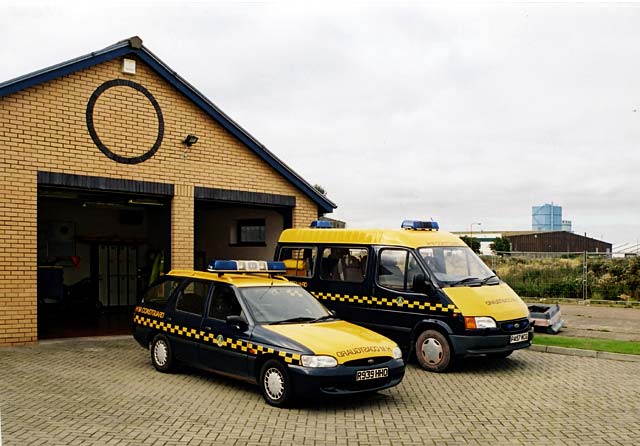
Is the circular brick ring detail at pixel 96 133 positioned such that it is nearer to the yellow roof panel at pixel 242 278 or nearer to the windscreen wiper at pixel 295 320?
the yellow roof panel at pixel 242 278

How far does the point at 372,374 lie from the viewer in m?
8.02

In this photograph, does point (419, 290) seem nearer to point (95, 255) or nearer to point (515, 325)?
point (515, 325)

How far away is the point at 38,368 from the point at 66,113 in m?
5.01

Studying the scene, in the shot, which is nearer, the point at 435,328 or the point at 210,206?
the point at 435,328

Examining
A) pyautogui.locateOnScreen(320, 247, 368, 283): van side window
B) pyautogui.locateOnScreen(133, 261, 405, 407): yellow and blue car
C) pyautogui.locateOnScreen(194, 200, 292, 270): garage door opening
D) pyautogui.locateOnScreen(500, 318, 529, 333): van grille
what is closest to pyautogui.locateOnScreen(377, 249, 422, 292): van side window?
pyautogui.locateOnScreen(320, 247, 368, 283): van side window

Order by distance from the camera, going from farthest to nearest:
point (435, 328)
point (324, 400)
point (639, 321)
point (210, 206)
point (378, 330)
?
point (210, 206)
point (639, 321)
point (378, 330)
point (435, 328)
point (324, 400)

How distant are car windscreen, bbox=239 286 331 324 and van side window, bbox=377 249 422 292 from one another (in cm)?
205

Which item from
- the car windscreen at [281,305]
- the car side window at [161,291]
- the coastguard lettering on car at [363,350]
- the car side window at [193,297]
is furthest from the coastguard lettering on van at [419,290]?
the car side window at [193,297]

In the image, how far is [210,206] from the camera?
18.7 metres

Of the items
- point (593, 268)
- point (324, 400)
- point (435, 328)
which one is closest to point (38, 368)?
point (324, 400)

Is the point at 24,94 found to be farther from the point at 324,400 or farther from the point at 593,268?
the point at 593,268

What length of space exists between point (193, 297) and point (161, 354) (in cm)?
110

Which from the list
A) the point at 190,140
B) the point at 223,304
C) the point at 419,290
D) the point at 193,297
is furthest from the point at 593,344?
the point at 190,140

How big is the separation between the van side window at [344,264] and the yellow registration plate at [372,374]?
12.2 ft
